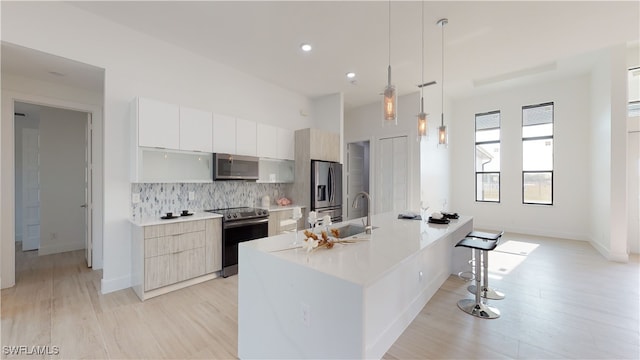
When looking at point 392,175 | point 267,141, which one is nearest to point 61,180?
point 267,141

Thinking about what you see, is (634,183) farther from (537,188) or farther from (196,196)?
(196,196)

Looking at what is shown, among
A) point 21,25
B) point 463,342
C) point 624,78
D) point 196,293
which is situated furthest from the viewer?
point 624,78

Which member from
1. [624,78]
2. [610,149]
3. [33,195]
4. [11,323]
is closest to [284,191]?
[11,323]

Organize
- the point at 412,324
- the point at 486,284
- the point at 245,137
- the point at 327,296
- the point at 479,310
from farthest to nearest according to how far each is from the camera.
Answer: the point at 245,137 → the point at 486,284 → the point at 479,310 → the point at 412,324 → the point at 327,296

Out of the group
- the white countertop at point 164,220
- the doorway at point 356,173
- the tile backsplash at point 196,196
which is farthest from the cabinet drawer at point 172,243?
the doorway at point 356,173

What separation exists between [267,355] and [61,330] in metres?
2.06

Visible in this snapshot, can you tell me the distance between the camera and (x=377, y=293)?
72.9 inches

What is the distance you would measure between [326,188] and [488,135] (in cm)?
490

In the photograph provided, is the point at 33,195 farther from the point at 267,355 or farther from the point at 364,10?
the point at 364,10

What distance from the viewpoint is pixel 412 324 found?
245 cm

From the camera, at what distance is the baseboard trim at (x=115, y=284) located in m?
3.11

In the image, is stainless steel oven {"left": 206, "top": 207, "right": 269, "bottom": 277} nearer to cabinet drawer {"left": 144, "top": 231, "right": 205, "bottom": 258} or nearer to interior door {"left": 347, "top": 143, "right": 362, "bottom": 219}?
cabinet drawer {"left": 144, "top": 231, "right": 205, "bottom": 258}

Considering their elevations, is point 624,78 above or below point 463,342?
above

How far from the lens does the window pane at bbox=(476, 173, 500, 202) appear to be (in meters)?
6.79
